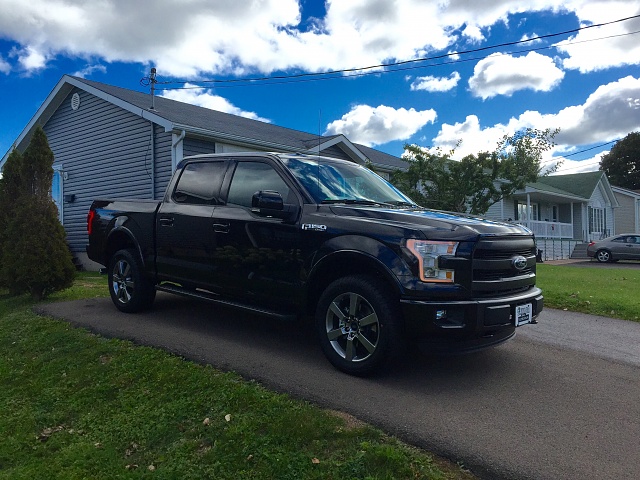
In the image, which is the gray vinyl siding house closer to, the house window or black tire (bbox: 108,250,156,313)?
black tire (bbox: 108,250,156,313)

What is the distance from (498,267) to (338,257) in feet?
4.13

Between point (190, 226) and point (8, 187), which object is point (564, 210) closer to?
point (8, 187)

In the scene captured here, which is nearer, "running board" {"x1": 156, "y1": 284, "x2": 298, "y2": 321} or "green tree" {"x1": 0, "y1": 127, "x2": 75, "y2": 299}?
"running board" {"x1": 156, "y1": 284, "x2": 298, "y2": 321}

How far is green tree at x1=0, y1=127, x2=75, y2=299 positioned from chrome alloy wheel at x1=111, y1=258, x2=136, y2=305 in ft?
6.17

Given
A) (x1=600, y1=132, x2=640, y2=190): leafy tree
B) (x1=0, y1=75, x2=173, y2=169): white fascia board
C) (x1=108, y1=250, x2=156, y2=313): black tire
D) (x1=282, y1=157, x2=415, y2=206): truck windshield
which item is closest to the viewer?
(x1=282, y1=157, x2=415, y2=206): truck windshield

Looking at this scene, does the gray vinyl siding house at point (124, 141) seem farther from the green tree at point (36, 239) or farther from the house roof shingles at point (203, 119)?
the green tree at point (36, 239)

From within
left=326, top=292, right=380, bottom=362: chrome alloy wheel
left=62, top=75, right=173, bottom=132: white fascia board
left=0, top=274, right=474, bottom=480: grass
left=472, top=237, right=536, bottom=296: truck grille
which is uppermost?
left=62, top=75, right=173, bottom=132: white fascia board

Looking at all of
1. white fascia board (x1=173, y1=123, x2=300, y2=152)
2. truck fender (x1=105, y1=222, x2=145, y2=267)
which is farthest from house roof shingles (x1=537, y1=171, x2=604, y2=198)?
truck fender (x1=105, y1=222, x2=145, y2=267)

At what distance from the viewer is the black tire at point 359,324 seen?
3.80 metres

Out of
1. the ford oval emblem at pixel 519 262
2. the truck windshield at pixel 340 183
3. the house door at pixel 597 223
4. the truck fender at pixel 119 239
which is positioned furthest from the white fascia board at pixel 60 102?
the house door at pixel 597 223

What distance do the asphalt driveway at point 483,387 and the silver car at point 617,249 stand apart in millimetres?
18711

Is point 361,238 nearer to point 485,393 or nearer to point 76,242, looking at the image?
point 485,393

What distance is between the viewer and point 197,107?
58.3 ft

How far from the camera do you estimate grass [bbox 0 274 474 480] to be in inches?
114
